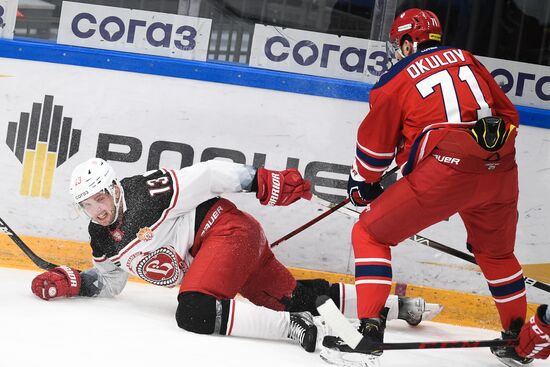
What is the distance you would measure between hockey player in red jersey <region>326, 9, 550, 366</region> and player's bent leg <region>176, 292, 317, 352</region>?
0.27 meters

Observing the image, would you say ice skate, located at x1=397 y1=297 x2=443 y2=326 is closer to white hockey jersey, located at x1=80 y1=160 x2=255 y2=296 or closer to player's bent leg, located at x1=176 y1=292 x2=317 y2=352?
player's bent leg, located at x1=176 y1=292 x2=317 y2=352

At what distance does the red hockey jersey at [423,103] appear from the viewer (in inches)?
121

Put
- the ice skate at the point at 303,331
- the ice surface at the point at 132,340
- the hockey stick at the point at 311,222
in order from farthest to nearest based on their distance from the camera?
the hockey stick at the point at 311,222, the ice skate at the point at 303,331, the ice surface at the point at 132,340

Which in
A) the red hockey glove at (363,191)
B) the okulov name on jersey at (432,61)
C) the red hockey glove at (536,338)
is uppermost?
the okulov name on jersey at (432,61)

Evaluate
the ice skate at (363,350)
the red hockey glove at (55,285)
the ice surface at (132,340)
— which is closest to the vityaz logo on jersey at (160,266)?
the ice surface at (132,340)

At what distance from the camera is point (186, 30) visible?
436cm

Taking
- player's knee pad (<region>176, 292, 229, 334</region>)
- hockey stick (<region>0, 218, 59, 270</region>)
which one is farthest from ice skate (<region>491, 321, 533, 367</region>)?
hockey stick (<region>0, 218, 59, 270</region>)

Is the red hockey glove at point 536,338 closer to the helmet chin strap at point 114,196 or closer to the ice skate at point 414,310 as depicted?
the ice skate at point 414,310

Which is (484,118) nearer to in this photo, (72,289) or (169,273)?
(169,273)

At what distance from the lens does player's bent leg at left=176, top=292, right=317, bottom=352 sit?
3.28 metres

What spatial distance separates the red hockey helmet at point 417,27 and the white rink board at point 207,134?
86 cm

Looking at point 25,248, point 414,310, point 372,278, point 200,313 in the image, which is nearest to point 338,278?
point 414,310

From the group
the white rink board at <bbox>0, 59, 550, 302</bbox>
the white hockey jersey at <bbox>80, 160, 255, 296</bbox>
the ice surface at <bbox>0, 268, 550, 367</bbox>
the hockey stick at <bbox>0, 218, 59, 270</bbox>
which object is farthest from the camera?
the white rink board at <bbox>0, 59, 550, 302</bbox>

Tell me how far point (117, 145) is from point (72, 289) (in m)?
0.85
